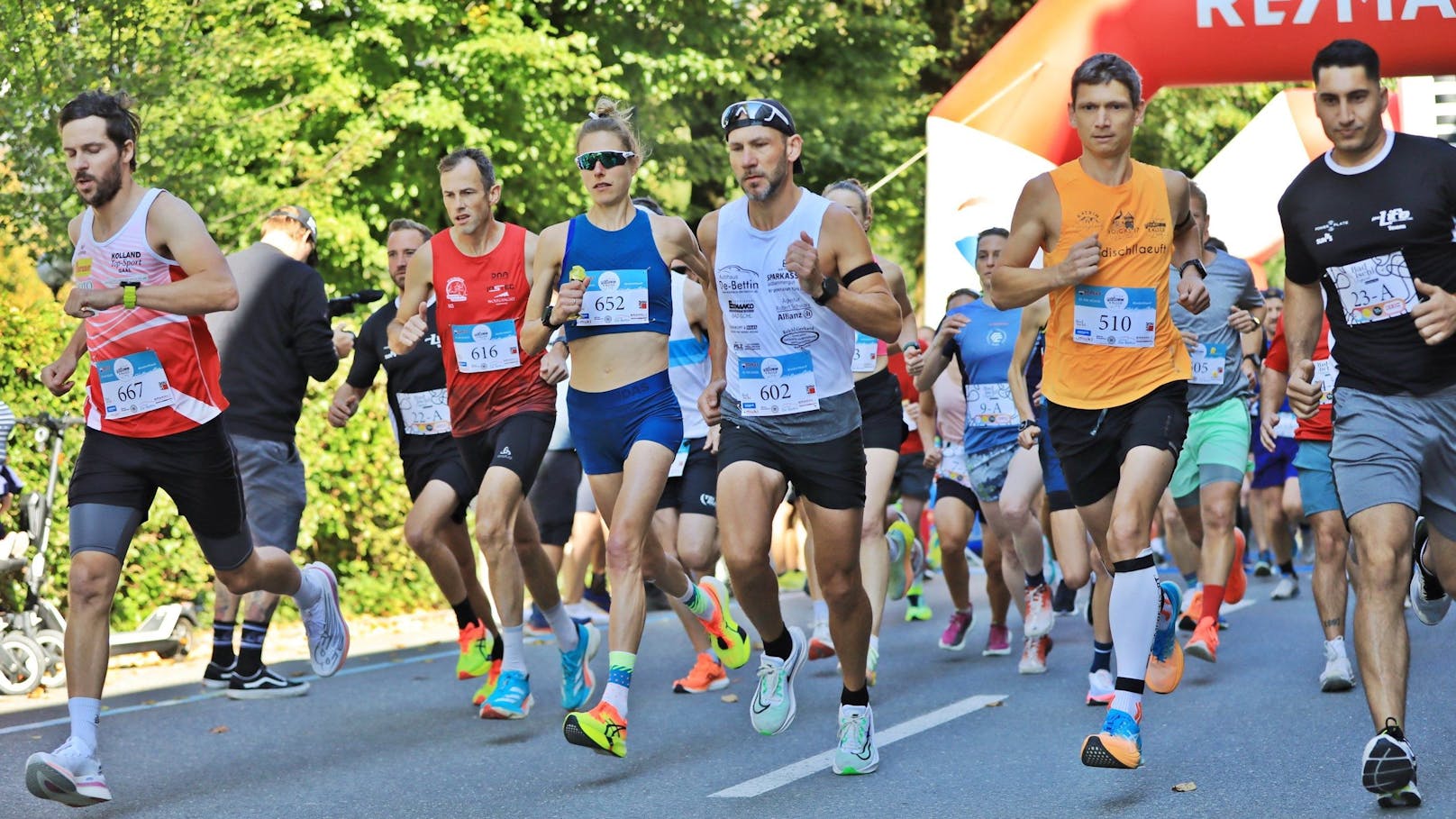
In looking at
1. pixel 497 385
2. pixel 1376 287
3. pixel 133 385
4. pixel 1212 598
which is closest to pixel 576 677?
pixel 497 385

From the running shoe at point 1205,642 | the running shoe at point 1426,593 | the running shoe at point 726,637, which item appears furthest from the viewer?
the running shoe at point 1205,642

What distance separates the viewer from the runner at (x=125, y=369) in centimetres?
586

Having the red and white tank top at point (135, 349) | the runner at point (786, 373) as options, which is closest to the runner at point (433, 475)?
the red and white tank top at point (135, 349)

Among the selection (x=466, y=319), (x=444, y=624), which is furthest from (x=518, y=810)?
(x=444, y=624)

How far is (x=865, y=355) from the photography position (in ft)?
28.8

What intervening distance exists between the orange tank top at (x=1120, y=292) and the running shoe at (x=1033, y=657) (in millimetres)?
2831

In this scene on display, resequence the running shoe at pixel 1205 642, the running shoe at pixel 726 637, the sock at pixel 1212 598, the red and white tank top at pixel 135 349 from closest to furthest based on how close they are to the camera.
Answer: the red and white tank top at pixel 135 349
the running shoe at pixel 726 637
the running shoe at pixel 1205 642
the sock at pixel 1212 598

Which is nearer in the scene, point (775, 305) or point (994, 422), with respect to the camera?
point (775, 305)

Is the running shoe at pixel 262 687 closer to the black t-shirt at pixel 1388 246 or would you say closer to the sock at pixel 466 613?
the sock at pixel 466 613

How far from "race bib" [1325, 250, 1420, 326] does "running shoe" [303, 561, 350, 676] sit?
14.0 ft

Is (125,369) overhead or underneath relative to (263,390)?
overhead

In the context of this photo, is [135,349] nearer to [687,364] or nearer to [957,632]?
[687,364]

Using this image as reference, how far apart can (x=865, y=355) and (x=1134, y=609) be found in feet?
9.87

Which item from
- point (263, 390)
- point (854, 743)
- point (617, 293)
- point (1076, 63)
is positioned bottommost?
point (854, 743)
